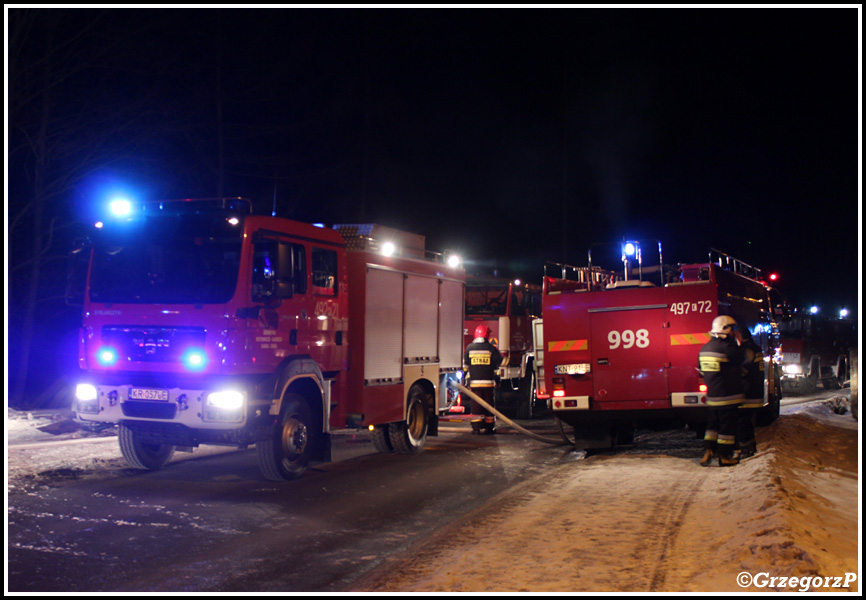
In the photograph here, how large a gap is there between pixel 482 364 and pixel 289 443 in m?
5.04

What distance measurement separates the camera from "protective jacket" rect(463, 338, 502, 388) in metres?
13.3

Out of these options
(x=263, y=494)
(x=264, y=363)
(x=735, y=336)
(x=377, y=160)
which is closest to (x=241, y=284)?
(x=264, y=363)

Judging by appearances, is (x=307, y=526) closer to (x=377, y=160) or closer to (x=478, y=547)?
(x=478, y=547)

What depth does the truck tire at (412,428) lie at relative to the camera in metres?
11.6

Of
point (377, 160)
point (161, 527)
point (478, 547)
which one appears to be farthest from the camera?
point (377, 160)

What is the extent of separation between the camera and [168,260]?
28.8 ft

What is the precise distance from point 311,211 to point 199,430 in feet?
62.8

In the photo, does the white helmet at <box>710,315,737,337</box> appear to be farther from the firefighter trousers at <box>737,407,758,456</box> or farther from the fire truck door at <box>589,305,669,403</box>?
the firefighter trousers at <box>737,407,758,456</box>

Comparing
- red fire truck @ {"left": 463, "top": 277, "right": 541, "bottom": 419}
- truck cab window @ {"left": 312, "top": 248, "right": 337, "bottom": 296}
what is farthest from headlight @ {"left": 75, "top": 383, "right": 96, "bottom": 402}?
red fire truck @ {"left": 463, "top": 277, "right": 541, "bottom": 419}

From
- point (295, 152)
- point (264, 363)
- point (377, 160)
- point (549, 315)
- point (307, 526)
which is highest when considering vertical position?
point (377, 160)

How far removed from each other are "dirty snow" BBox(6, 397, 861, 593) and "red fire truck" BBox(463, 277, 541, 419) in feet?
23.4

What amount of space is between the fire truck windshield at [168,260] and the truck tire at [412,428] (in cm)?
411

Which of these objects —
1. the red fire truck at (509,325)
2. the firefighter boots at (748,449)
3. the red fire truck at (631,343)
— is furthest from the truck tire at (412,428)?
the red fire truck at (509,325)

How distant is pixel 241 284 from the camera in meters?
8.41
